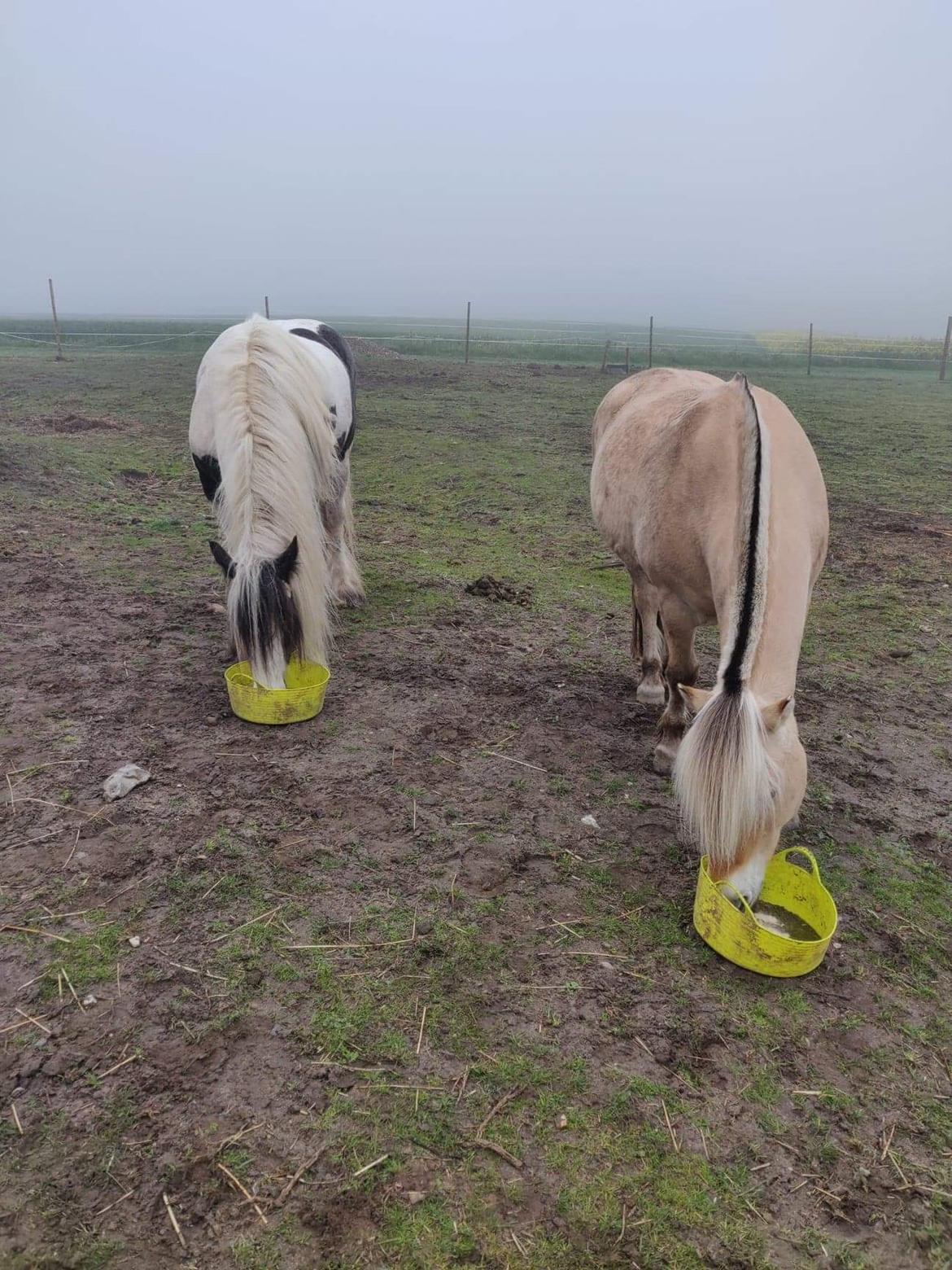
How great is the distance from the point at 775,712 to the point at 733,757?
0.63 ft

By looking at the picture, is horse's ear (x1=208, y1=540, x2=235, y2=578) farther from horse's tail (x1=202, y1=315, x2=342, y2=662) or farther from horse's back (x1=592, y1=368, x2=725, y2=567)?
horse's back (x1=592, y1=368, x2=725, y2=567)

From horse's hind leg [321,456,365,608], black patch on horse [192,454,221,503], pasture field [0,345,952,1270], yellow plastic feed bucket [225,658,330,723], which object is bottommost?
pasture field [0,345,952,1270]

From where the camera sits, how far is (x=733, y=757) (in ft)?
6.20

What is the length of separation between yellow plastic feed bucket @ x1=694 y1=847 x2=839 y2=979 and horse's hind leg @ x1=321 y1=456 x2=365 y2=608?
10.2ft

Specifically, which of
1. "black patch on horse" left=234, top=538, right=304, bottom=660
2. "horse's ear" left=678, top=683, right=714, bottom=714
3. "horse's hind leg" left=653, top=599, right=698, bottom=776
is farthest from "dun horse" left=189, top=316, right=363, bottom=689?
"horse's ear" left=678, top=683, right=714, bottom=714

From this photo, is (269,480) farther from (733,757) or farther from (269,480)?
(733,757)

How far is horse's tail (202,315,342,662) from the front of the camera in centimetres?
313

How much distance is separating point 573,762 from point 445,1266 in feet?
6.70

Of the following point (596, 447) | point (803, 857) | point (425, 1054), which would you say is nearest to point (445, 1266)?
point (425, 1054)

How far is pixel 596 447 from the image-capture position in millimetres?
4371

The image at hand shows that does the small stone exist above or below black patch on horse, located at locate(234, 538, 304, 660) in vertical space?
below

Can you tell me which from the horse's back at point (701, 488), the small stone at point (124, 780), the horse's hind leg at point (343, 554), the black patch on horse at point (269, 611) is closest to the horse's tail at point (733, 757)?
the horse's back at point (701, 488)

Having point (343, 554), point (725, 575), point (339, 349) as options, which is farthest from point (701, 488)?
point (339, 349)

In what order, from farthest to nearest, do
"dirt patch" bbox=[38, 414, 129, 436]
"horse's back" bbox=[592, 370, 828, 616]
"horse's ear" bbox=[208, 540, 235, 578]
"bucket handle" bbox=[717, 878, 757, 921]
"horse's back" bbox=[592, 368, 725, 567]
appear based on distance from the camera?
"dirt patch" bbox=[38, 414, 129, 436]
"horse's ear" bbox=[208, 540, 235, 578]
"horse's back" bbox=[592, 368, 725, 567]
"horse's back" bbox=[592, 370, 828, 616]
"bucket handle" bbox=[717, 878, 757, 921]
